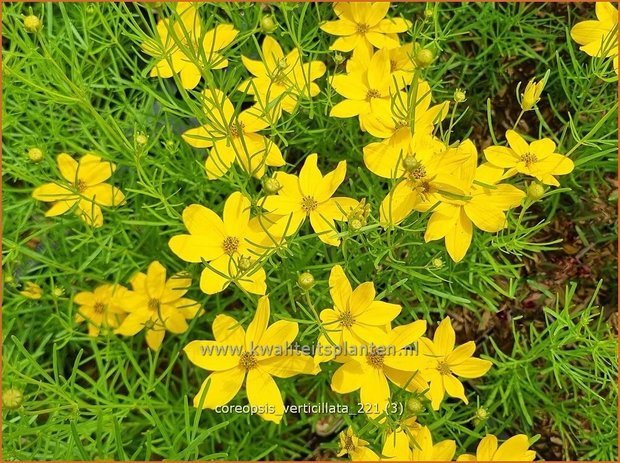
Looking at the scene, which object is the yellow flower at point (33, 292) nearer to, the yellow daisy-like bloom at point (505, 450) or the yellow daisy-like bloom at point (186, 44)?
the yellow daisy-like bloom at point (186, 44)

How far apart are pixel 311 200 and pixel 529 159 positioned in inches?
14.4

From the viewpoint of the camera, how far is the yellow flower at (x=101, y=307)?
47.8 inches

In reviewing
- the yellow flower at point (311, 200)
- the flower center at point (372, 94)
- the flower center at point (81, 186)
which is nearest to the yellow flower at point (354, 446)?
the yellow flower at point (311, 200)

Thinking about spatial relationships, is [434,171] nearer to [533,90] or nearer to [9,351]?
[533,90]

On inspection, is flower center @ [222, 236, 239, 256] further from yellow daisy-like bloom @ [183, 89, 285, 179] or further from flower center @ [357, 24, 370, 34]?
flower center @ [357, 24, 370, 34]

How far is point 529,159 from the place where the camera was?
37.3 inches

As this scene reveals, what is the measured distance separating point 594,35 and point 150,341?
3.37 feet

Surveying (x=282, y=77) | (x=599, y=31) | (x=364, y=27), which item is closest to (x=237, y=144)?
(x=282, y=77)

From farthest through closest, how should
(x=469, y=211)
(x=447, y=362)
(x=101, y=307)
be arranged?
(x=101, y=307) → (x=447, y=362) → (x=469, y=211)

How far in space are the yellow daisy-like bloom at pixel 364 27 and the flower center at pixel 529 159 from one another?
12.6 inches

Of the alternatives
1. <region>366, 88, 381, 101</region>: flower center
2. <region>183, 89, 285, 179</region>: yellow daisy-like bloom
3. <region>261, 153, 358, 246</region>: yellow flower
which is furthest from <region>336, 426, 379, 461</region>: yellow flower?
<region>366, 88, 381, 101</region>: flower center

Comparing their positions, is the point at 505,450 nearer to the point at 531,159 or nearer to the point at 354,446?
the point at 354,446

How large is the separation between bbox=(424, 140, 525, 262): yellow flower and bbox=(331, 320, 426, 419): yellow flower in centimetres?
14

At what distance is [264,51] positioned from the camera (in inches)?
42.3
